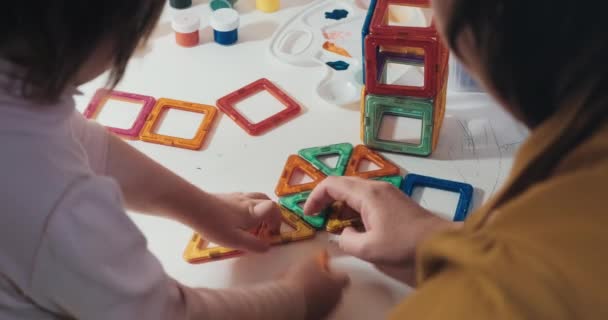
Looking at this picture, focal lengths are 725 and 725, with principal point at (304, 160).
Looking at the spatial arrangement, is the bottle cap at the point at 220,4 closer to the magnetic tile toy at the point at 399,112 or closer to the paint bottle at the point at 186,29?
the paint bottle at the point at 186,29

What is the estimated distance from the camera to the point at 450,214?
0.73 meters

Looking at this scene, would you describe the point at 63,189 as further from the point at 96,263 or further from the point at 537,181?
the point at 537,181

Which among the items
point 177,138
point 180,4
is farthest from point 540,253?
point 180,4

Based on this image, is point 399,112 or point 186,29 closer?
point 399,112

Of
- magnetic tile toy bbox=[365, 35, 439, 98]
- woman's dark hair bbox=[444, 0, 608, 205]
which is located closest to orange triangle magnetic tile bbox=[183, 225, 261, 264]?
magnetic tile toy bbox=[365, 35, 439, 98]

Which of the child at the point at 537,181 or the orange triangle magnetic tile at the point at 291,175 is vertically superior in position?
the child at the point at 537,181

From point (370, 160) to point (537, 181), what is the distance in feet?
1.16

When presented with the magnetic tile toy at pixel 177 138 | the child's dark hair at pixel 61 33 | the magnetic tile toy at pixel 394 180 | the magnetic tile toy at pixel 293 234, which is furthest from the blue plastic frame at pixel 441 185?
the child's dark hair at pixel 61 33

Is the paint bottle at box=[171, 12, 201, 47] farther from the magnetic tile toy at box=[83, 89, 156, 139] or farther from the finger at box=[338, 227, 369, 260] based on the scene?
the finger at box=[338, 227, 369, 260]

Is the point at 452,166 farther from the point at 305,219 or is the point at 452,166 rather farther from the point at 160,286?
the point at 160,286

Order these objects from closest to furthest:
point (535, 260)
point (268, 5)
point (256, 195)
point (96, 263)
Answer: point (535, 260) < point (96, 263) < point (256, 195) < point (268, 5)

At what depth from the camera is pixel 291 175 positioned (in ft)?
2.54

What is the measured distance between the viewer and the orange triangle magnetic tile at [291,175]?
753 millimetres

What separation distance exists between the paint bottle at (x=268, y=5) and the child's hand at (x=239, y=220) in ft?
1.18
